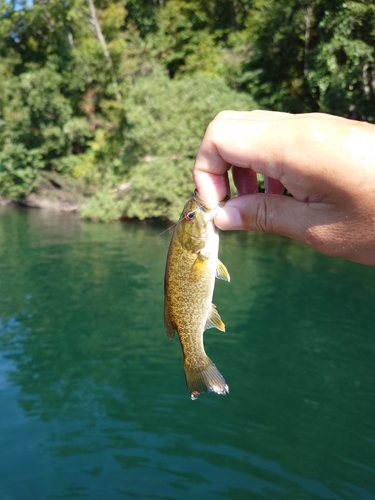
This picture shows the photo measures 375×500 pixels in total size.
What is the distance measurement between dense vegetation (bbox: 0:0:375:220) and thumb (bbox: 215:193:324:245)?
18.0 meters

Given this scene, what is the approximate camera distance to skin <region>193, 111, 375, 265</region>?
1.91 meters

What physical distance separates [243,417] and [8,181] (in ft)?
101

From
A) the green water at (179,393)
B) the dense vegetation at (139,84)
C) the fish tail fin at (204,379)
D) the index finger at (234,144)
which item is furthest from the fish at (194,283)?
the dense vegetation at (139,84)

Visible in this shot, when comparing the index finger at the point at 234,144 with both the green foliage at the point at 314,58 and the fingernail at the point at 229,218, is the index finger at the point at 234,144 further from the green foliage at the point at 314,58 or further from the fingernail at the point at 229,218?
the green foliage at the point at 314,58

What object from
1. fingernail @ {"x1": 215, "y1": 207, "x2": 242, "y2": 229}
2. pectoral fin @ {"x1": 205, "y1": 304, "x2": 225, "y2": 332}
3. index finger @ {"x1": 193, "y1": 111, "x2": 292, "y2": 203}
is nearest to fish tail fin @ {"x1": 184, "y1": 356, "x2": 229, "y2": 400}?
pectoral fin @ {"x1": 205, "y1": 304, "x2": 225, "y2": 332}

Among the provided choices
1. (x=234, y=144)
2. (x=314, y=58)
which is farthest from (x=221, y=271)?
(x=314, y=58)

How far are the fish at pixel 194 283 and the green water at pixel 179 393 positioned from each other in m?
2.69

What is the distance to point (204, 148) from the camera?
7.36ft

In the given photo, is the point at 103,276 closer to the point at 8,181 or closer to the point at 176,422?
the point at 176,422

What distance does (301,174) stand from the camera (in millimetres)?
1999

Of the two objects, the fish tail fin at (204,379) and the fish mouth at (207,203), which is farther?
the fish tail fin at (204,379)

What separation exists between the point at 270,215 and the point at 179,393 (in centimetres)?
519

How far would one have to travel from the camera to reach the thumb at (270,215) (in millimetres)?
2252

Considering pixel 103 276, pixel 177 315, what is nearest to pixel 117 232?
pixel 103 276
